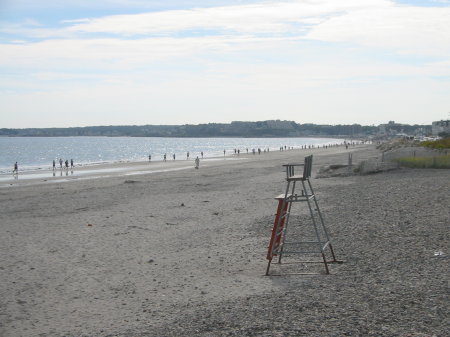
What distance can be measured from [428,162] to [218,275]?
76.4ft

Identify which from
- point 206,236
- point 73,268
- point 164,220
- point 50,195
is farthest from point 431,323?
point 50,195

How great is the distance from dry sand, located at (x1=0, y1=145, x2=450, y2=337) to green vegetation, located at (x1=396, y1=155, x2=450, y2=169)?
11007 millimetres

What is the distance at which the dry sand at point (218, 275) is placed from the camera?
7.03 metres

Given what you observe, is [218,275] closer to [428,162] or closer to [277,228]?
[277,228]

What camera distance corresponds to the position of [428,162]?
30.0 m

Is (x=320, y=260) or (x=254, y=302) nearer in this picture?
(x=254, y=302)

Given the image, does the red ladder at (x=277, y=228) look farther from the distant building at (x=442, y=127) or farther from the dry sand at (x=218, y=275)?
the distant building at (x=442, y=127)

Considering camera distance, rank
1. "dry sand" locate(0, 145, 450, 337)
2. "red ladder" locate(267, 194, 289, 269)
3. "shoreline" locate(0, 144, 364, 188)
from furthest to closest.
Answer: "shoreline" locate(0, 144, 364, 188) → "red ladder" locate(267, 194, 289, 269) → "dry sand" locate(0, 145, 450, 337)

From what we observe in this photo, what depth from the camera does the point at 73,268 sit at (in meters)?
11.1

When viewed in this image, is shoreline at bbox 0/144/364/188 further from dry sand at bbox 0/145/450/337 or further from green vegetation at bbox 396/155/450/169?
green vegetation at bbox 396/155/450/169

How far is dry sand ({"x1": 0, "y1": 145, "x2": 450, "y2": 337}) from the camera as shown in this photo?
7.03 meters

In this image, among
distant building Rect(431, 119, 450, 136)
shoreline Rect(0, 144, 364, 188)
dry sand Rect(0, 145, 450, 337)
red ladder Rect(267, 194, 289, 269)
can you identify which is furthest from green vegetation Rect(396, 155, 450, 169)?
distant building Rect(431, 119, 450, 136)

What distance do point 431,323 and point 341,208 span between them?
10744mm

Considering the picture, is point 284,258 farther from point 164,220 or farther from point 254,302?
point 164,220
